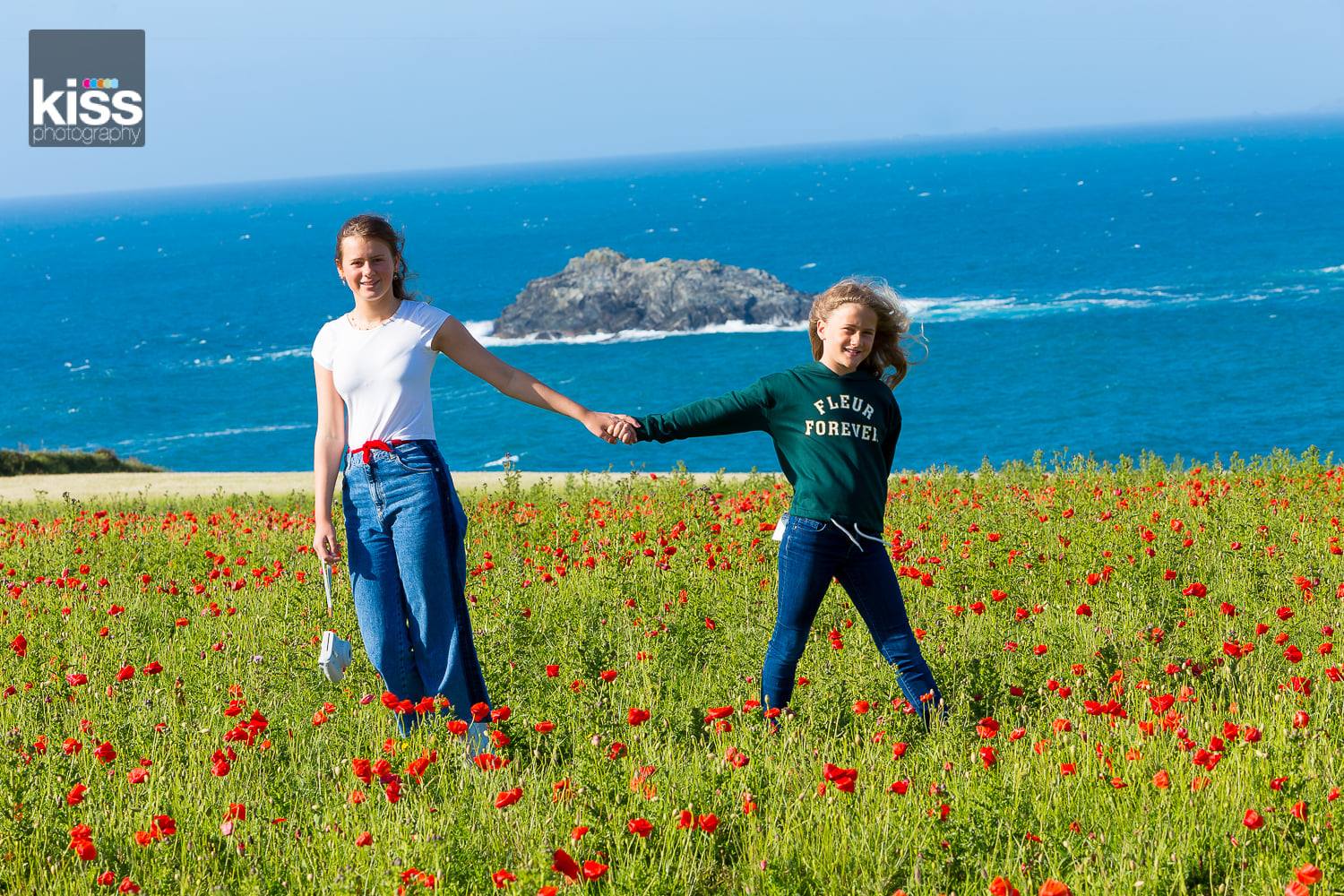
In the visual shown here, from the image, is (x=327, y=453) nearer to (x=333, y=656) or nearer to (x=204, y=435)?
(x=333, y=656)

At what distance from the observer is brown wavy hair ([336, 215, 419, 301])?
516cm

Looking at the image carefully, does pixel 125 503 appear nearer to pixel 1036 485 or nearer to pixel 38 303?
pixel 1036 485

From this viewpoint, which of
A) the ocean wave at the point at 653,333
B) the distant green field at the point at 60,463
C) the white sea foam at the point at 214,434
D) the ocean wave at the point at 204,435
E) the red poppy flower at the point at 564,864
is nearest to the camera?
the red poppy flower at the point at 564,864

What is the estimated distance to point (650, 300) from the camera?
324 feet

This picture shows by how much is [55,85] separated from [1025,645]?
99196 mm

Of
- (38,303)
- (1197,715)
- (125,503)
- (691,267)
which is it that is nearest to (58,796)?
(1197,715)

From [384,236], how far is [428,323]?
414mm

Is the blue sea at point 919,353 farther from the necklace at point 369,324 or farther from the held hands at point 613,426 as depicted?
the necklace at point 369,324

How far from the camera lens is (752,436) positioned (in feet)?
228

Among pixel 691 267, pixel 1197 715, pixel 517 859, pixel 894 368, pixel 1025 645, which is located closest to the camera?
pixel 517 859

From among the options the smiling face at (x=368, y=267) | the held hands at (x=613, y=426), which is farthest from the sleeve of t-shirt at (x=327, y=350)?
the held hands at (x=613, y=426)

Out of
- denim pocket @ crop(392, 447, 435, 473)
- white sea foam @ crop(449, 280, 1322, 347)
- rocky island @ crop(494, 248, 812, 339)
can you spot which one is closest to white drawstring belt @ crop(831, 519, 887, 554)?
denim pocket @ crop(392, 447, 435, 473)

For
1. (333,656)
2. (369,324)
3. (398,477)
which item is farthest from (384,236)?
(333,656)

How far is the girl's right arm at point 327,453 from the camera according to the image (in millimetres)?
5281
